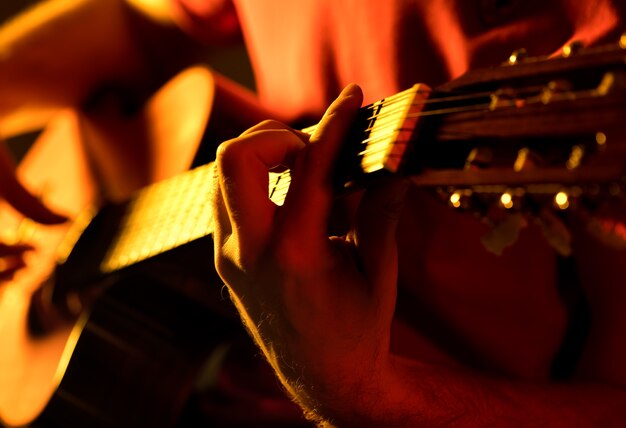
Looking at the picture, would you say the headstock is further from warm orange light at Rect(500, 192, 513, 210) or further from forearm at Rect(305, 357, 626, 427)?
forearm at Rect(305, 357, 626, 427)

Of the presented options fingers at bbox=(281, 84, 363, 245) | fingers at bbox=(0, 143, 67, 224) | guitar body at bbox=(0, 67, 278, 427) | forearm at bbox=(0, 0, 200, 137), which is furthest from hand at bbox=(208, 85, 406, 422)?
forearm at bbox=(0, 0, 200, 137)

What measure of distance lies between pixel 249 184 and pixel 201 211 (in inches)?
8.8

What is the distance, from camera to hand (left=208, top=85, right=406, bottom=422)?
18.1 inches

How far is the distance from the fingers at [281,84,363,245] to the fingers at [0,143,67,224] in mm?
674

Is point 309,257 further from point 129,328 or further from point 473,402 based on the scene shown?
point 129,328

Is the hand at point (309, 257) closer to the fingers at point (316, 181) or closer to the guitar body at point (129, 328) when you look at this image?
the fingers at point (316, 181)

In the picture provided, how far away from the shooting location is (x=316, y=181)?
1.52ft

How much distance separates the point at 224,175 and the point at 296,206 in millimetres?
62

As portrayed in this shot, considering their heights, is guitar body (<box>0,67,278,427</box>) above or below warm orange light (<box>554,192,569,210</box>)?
below

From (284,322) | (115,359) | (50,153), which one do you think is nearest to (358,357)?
(284,322)

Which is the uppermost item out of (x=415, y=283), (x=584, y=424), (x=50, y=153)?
(x=50, y=153)

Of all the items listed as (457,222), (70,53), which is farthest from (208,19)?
(457,222)

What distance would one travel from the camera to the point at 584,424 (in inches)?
24.4

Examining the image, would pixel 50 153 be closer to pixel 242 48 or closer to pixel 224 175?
pixel 242 48
